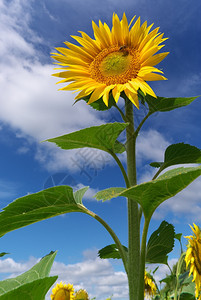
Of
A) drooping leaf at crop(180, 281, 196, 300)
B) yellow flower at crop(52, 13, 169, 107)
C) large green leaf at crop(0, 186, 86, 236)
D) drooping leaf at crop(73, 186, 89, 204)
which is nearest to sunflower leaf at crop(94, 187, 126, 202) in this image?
large green leaf at crop(0, 186, 86, 236)

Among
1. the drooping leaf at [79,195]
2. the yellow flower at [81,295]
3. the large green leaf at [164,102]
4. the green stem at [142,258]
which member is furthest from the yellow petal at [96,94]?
the yellow flower at [81,295]

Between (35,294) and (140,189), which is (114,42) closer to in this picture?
(140,189)

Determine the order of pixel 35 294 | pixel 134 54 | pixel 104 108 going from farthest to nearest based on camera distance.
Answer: pixel 104 108, pixel 134 54, pixel 35 294

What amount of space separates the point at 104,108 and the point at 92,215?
706 mm

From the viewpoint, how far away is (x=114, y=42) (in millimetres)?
1973

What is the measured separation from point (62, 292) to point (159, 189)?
1.99 m

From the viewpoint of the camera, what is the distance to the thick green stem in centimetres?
155

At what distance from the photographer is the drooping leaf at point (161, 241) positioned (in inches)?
80.2

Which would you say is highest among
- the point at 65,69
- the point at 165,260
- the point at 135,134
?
the point at 65,69

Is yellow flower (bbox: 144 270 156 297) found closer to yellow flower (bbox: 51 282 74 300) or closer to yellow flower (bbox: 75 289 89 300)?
yellow flower (bbox: 75 289 89 300)

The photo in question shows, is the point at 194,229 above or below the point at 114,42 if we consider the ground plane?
below

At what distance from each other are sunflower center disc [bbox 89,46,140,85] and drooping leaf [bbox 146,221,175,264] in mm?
995

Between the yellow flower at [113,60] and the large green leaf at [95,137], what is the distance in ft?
0.66

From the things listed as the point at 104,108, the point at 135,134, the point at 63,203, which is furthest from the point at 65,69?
the point at 63,203
